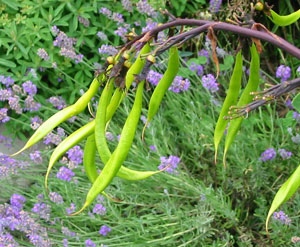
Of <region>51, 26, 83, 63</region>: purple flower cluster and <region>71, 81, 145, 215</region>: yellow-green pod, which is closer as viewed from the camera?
<region>71, 81, 145, 215</region>: yellow-green pod

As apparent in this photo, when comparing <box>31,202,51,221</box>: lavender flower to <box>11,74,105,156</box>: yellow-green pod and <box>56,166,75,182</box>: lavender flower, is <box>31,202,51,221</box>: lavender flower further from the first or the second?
<box>11,74,105,156</box>: yellow-green pod

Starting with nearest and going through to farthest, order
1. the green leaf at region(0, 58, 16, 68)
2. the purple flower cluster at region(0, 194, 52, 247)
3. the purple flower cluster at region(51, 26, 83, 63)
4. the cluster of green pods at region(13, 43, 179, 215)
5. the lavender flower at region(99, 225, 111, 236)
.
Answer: the cluster of green pods at region(13, 43, 179, 215) → the purple flower cluster at region(0, 194, 52, 247) → the lavender flower at region(99, 225, 111, 236) → the purple flower cluster at region(51, 26, 83, 63) → the green leaf at region(0, 58, 16, 68)

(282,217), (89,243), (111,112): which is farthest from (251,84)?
(89,243)

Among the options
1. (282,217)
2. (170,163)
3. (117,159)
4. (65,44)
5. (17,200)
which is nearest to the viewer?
(117,159)

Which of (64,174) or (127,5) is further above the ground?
(127,5)

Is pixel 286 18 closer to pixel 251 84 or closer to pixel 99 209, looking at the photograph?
pixel 251 84

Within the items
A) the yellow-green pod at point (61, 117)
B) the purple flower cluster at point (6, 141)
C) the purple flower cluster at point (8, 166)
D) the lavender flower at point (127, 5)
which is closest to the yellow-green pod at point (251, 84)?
the yellow-green pod at point (61, 117)

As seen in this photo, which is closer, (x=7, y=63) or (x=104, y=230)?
(x=104, y=230)

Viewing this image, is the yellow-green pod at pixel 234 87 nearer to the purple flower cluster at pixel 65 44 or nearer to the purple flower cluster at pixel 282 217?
the purple flower cluster at pixel 282 217

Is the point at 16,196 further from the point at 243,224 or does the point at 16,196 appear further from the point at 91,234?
the point at 243,224

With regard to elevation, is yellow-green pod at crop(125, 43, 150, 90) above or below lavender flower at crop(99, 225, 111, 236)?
above

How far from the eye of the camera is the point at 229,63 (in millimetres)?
2709

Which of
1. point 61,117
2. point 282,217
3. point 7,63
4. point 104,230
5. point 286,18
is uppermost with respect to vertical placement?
point 286,18

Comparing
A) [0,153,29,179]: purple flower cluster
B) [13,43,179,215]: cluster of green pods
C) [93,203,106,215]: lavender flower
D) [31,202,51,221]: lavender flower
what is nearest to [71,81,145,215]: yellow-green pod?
[13,43,179,215]: cluster of green pods
